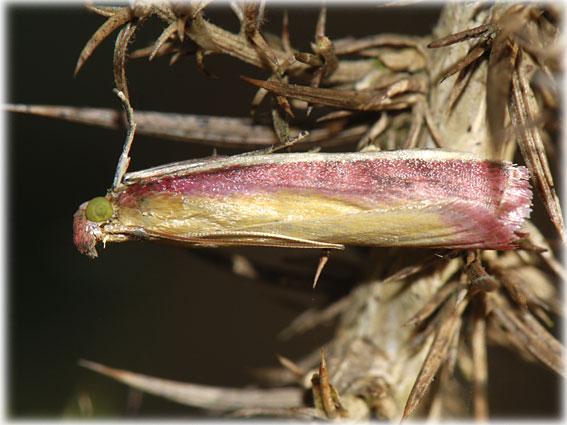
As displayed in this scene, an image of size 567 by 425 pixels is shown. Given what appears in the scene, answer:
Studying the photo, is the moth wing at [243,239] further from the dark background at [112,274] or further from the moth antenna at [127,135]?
the dark background at [112,274]

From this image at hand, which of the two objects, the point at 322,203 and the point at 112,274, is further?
the point at 112,274

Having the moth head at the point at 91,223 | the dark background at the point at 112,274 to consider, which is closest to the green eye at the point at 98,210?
the moth head at the point at 91,223

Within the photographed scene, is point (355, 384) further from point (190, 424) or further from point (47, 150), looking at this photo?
point (47, 150)

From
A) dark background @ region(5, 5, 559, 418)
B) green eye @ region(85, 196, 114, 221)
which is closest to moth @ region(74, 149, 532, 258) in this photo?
green eye @ region(85, 196, 114, 221)

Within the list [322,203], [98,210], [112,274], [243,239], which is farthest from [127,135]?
[112,274]

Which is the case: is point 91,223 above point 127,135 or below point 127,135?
below

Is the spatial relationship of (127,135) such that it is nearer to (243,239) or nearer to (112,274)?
(243,239)

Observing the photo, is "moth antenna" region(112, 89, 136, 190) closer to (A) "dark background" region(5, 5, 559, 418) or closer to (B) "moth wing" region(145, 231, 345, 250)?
(B) "moth wing" region(145, 231, 345, 250)
